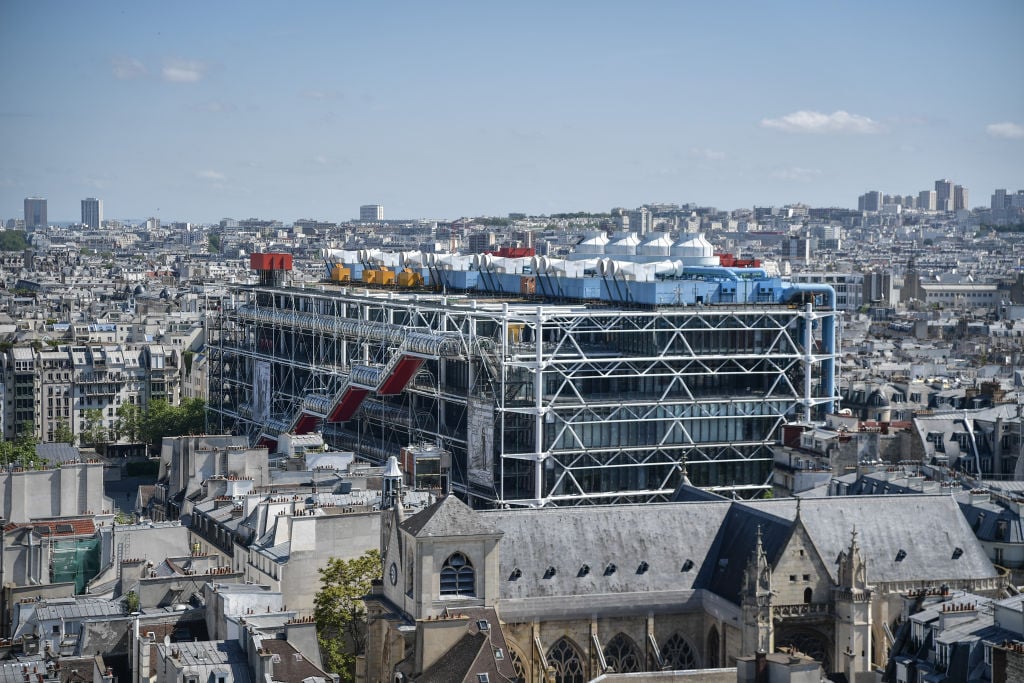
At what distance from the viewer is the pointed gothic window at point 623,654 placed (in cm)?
6575

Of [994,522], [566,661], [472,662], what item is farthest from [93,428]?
[472,662]

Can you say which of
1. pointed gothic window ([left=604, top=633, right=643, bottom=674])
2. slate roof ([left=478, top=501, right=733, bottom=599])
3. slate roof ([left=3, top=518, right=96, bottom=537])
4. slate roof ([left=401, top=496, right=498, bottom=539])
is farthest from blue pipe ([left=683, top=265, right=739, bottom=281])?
slate roof ([left=401, top=496, right=498, bottom=539])

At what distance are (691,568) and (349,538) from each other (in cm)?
1640

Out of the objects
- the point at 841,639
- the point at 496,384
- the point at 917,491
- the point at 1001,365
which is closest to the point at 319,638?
the point at 841,639

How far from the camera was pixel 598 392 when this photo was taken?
349 feet

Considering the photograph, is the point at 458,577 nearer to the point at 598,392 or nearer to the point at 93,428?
the point at 598,392

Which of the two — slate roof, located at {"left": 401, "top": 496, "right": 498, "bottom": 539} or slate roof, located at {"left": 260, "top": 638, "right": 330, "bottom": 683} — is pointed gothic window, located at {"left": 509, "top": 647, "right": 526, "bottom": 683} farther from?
slate roof, located at {"left": 260, "top": 638, "right": 330, "bottom": 683}

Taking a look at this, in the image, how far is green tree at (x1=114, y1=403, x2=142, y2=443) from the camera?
513ft

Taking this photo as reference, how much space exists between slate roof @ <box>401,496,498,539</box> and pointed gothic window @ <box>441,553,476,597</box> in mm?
885

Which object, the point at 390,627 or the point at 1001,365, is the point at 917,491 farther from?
the point at 1001,365

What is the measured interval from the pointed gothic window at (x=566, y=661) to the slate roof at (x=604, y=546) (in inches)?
70.6

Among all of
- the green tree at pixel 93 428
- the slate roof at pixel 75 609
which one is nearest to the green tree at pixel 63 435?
the green tree at pixel 93 428

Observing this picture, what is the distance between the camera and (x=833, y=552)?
67.7 meters

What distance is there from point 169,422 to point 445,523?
94.6 m
